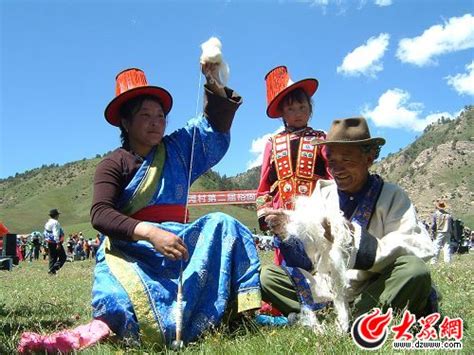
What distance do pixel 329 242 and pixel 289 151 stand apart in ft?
5.25

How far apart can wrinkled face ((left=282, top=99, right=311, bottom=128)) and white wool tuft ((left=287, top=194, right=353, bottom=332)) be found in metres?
1.59

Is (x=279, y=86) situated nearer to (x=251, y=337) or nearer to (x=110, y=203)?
(x=110, y=203)

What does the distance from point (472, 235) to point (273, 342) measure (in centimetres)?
3707

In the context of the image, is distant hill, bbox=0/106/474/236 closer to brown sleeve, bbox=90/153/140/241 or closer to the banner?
the banner

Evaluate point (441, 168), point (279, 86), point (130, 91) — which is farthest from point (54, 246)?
point (441, 168)

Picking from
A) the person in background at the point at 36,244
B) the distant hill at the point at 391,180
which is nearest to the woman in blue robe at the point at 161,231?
the person in background at the point at 36,244

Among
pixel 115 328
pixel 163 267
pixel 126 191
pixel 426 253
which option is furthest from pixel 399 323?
pixel 126 191

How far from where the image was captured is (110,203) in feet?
11.8

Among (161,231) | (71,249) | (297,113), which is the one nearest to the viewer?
(161,231)

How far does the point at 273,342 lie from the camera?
288cm

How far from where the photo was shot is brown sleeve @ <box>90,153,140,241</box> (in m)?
3.44

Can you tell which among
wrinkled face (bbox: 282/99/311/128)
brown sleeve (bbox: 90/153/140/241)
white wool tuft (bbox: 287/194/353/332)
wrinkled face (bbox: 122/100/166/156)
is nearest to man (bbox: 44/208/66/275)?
wrinkled face (bbox: 282/99/311/128)

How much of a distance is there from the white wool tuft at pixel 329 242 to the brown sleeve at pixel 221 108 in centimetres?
102

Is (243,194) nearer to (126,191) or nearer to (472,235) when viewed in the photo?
(472,235)
